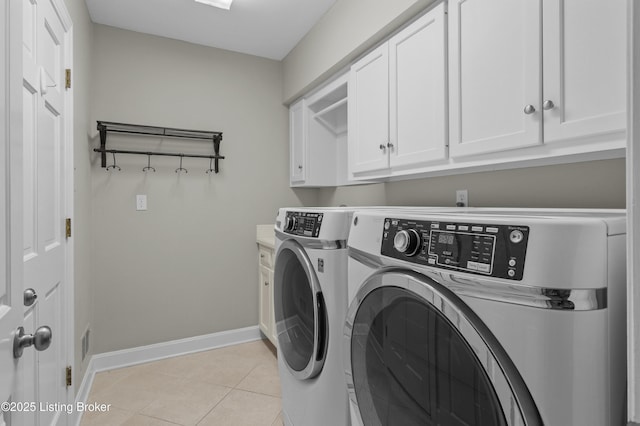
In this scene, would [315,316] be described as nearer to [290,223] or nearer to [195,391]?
[290,223]

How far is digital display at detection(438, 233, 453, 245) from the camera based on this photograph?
0.77 m

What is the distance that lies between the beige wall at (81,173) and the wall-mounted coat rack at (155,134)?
146 millimetres

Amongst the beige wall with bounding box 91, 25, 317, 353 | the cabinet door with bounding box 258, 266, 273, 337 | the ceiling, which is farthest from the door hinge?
the ceiling

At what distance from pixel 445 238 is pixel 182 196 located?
2501mm

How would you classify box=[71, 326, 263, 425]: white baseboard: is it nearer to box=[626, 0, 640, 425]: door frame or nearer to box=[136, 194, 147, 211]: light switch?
box=[136, 194, 147, 211]: light switch

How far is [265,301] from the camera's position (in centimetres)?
288

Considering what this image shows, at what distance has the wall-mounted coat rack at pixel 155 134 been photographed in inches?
98.3

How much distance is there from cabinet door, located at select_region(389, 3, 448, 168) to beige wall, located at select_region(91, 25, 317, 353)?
5.28 ft

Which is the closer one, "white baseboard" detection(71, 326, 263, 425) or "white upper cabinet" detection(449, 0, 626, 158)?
"white upper cabinet" detection(449, 0, 626, 158)

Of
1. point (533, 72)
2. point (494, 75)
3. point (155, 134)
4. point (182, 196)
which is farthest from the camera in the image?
point (182, 196)

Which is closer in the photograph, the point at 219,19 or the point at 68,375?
the point at 68,375

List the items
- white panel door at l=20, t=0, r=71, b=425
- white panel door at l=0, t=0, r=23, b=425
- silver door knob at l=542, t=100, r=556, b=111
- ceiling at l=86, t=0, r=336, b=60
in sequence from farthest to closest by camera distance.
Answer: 1. ceiling at l=86, t=0, r=336, b=60
2. white panel door at l=20, t=0, r=71, b=425
3. silver door knob at l=542, t=100, r=556, b=111
4. white panel door at l=0, t=0, r=23, b=425

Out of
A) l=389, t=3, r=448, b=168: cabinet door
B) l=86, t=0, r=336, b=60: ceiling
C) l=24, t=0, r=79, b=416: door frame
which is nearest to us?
l=389, t=3, r=448, b=168: cabinet door

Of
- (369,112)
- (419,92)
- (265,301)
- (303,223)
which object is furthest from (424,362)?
(265,301)
